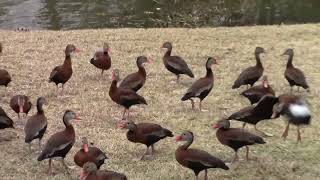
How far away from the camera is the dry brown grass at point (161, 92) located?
297 inches

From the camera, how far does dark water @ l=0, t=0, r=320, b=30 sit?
19.4m

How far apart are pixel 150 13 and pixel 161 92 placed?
35.7 feet

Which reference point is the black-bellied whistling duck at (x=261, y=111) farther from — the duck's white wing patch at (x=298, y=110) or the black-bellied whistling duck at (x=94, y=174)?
the black-bellied whistling duck at (x=94, y=174)

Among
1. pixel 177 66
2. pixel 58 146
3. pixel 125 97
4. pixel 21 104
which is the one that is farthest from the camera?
pixel 177 66

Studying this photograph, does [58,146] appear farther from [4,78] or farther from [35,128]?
[4,78]

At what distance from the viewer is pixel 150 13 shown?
2097 cm

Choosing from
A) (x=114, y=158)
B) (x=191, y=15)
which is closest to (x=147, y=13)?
(x=191, y=15)

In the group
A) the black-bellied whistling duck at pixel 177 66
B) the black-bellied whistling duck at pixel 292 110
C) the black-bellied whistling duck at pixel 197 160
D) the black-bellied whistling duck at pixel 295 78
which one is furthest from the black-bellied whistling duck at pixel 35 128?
the black-bellied whistling duck at pixel 295 78

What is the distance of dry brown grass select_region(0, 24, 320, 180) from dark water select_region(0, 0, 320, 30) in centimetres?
381

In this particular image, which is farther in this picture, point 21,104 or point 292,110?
point 21,104

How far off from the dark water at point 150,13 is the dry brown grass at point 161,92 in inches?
150

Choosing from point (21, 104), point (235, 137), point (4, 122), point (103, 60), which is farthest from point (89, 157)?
point (103, 60)

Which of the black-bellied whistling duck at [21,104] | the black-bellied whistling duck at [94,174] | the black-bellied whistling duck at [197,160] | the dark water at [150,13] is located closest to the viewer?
the black-bellied whistling duck at [94,174]

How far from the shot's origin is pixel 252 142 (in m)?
7.35
